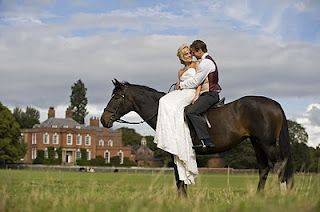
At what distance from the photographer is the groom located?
1221cm

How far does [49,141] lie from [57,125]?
191 inches

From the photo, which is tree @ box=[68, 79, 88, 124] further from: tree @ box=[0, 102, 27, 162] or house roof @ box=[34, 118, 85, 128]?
tree @ box=[0, 102, 27, 162]

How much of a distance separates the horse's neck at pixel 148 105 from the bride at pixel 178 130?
0.75 meters

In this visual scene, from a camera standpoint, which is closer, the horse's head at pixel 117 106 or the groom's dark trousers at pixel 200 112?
the groom's dark trousers at pixel 200 112

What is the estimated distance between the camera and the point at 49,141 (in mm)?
149375

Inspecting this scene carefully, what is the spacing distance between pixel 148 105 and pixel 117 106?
0.74 metres

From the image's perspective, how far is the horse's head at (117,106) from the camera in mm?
13570

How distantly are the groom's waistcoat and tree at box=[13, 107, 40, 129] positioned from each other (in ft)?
525

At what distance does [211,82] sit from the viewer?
12594 mm

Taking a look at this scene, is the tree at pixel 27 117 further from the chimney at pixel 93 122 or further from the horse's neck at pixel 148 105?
the horse's neck at pixel 148 105

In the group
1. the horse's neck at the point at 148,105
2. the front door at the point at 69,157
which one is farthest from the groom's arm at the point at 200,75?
the front door at the point at 69,157

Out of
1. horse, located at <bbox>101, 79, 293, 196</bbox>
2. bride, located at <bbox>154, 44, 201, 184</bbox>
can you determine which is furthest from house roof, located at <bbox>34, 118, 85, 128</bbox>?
bride, located at <bbox>154, 44, 201, 184</bbox>

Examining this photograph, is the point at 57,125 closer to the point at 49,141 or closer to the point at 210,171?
the point at 49,141

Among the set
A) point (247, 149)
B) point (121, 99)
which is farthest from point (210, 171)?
point (121, 99)
